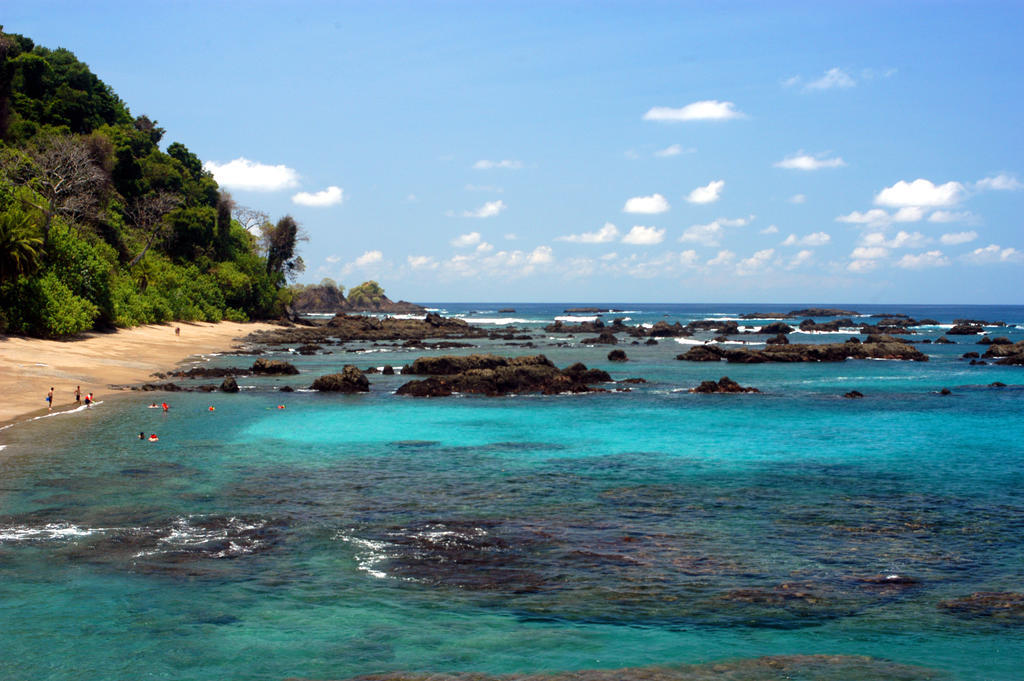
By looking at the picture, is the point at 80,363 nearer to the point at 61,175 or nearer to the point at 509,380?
the point at 509,380

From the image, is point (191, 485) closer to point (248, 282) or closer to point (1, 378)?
point (1, 378)

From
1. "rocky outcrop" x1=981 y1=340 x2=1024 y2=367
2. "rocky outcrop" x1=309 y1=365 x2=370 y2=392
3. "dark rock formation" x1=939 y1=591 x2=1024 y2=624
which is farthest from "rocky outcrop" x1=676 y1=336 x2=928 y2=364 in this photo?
"dark rock formation" x1=939 y1=591 x2=1024 y2=624

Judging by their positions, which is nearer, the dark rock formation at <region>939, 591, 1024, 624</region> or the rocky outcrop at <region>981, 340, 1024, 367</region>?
the dark rock formation at <region>939, 591, 1024, 624</region>

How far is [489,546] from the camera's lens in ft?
45.2

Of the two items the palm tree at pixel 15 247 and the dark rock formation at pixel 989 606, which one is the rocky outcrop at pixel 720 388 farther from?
the palm tree at pixel 15 247

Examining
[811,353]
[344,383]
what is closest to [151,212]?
[344,383]

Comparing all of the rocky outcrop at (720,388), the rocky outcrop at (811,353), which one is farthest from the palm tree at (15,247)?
the rocky outcrop at (811,353)

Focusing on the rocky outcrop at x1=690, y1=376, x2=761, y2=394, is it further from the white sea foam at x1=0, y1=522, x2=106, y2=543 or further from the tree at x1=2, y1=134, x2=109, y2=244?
the tree at x1=2, y1=134, x2=109, y2=244

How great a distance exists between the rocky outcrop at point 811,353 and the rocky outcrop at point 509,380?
20.6 metres

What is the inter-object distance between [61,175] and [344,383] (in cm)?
3499

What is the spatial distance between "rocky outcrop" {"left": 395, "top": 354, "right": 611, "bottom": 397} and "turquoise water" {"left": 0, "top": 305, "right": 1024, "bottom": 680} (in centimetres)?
978

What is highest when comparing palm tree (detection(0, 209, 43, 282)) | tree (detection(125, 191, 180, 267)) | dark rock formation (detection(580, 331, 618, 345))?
tree (detection(125, 191, 180, 267))

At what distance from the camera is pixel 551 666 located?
9.02 m

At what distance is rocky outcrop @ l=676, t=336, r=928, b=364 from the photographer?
201ft
